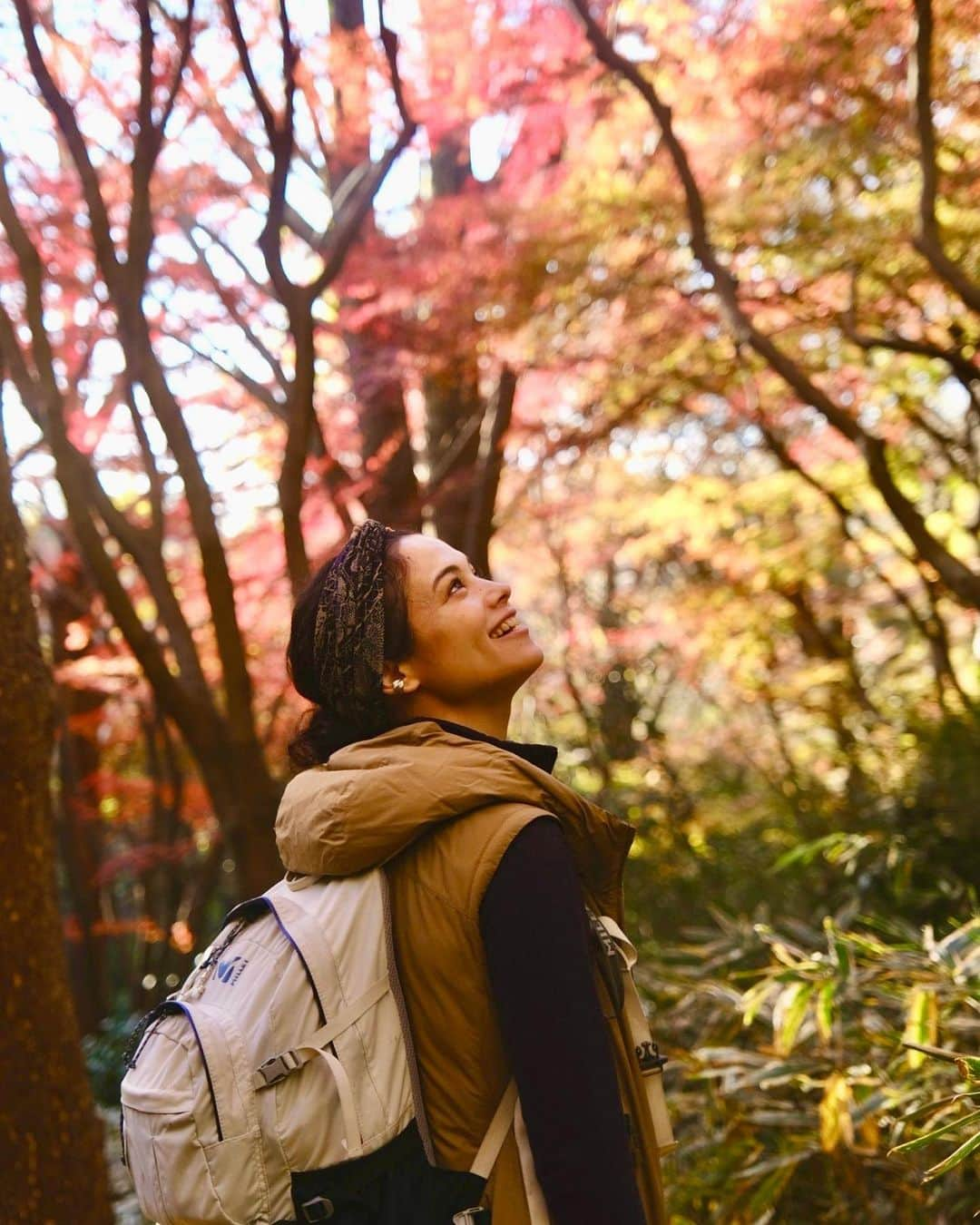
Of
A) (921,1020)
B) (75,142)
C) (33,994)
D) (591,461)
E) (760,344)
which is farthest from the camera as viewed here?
(591,461)

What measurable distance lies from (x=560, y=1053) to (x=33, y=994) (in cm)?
156

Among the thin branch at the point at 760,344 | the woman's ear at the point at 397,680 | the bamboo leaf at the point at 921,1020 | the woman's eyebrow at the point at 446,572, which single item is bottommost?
the bamboo leaf at the point at 921,1020

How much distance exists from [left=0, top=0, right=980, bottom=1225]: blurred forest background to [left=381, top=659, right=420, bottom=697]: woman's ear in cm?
97

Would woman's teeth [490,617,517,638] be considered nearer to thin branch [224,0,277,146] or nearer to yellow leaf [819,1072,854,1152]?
yellow leaf [819,1072,854,1152]

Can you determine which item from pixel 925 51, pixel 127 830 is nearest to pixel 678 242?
pixel 925 51

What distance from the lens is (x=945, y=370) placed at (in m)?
7.04

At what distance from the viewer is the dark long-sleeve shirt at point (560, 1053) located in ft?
3.61

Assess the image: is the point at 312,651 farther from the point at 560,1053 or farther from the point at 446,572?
the point at 560,1053

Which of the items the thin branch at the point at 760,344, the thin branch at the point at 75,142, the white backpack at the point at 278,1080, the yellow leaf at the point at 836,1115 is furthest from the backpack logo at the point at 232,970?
the thin branch at the point at 760,344

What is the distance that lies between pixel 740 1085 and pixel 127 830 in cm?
830

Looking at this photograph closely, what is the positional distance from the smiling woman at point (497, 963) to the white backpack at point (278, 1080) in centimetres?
2

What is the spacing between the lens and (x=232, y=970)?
1224mm

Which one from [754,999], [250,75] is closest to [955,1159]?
[754,999]

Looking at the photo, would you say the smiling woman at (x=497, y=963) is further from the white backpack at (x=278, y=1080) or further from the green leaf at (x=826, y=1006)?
the green leaf at (x=826, y=1006)
